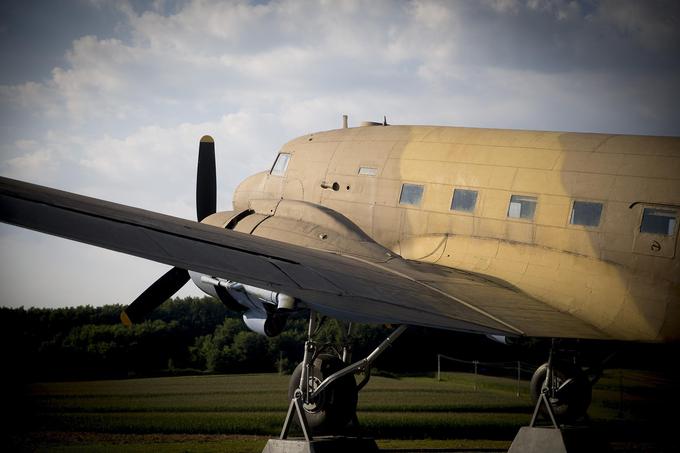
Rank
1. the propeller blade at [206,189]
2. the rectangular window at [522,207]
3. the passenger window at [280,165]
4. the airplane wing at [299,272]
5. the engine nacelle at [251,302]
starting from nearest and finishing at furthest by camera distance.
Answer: the airplane wing at [299,272], the engine nacelle at [251,302], the rectangular window at [522,207], the propeller blade at [206,189], the passenger window at [280,165]

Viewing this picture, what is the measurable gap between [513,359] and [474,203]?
7192 mm

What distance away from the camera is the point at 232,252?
9.63 m

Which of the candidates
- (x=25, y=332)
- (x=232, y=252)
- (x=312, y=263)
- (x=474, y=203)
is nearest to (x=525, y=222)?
(x=474, y=203)

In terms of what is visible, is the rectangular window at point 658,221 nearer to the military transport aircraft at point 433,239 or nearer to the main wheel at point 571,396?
the military transport aircraft at point 433,239

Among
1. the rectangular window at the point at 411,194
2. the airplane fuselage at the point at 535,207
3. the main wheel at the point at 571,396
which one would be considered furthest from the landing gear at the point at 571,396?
the rectangular window at the point at 411,194

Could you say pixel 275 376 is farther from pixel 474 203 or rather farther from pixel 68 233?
pixel 68 233

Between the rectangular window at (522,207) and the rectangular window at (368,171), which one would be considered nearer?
the rectangular window at (522,207)

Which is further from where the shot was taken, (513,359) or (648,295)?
(513,359)

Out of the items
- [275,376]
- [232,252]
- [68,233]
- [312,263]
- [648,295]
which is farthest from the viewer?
[275,376]

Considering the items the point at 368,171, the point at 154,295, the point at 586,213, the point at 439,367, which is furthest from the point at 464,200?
the point at 439,367

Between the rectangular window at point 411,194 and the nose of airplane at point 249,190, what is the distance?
12.5 ft

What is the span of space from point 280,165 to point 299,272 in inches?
359

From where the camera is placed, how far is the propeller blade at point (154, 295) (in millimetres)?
14797

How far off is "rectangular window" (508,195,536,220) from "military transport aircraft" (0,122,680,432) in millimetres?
37
